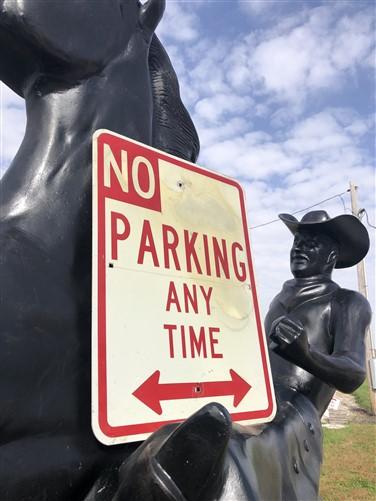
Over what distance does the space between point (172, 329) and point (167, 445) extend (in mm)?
229

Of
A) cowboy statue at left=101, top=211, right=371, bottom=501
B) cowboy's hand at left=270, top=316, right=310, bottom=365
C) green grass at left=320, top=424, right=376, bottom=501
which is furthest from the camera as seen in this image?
green grass at left=320, top=424, right=376, bottom=501

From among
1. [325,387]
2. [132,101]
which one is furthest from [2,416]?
[325,387]

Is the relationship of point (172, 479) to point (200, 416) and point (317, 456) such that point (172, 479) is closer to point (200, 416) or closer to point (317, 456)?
point (200, 416)

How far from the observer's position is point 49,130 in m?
0.96

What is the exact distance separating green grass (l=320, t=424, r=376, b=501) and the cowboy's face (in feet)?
14.6

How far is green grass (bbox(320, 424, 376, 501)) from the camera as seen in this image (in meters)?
5.72

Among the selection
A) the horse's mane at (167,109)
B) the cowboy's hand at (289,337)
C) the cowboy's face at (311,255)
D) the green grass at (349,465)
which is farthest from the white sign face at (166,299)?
the green grass at (349,465)

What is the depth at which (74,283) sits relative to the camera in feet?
2.85

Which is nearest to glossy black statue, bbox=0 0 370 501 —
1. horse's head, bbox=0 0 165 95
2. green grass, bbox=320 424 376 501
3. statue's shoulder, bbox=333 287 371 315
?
horse's head, bbox=0 0 165 95

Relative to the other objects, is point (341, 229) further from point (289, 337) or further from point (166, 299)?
point (166, 299)

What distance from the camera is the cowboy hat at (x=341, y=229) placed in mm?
2018

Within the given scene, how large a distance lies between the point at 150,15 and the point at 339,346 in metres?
1.22

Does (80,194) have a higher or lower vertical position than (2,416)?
higher

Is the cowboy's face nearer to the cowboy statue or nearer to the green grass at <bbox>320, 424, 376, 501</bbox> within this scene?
the cowboy statue
